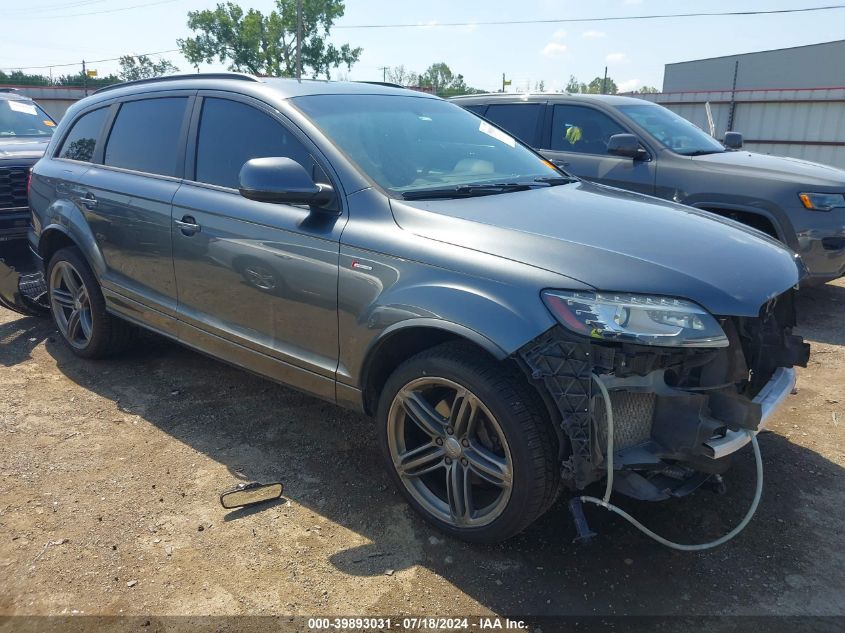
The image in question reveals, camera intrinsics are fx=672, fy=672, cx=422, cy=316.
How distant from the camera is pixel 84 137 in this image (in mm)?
→ 4676

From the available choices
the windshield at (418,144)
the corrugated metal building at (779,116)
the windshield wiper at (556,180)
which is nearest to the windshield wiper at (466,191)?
the windshield at (418,144)

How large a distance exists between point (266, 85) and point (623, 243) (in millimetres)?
2066

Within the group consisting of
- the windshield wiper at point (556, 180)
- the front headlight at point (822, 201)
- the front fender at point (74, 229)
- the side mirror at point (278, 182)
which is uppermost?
the side mirror at point (278, 182)

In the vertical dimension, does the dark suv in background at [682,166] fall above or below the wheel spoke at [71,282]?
above

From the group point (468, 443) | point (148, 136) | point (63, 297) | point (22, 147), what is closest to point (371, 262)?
point (468, 443)

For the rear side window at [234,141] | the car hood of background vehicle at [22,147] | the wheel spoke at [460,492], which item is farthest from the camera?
the car hood of background vehicle at [22,147]

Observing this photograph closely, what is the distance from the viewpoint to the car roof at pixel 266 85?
3.49 metres

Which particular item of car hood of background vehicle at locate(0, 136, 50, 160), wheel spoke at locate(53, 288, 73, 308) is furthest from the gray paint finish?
car hood of background vehicle at locate(0, 136, 50, 160)

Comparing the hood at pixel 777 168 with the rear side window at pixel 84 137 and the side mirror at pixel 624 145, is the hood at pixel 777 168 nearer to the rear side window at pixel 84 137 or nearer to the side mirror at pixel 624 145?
the side mirror at pixel 624 145

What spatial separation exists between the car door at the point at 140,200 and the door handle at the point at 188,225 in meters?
A: 0.12

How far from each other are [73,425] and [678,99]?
1607 cm

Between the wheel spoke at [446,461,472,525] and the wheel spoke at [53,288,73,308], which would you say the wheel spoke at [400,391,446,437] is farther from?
the wheel spoke at [53,288,73,308]

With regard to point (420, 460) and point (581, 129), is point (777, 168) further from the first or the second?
point (420, 460)

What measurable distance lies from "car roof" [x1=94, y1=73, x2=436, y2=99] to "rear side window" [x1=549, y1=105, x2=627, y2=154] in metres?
2.87
